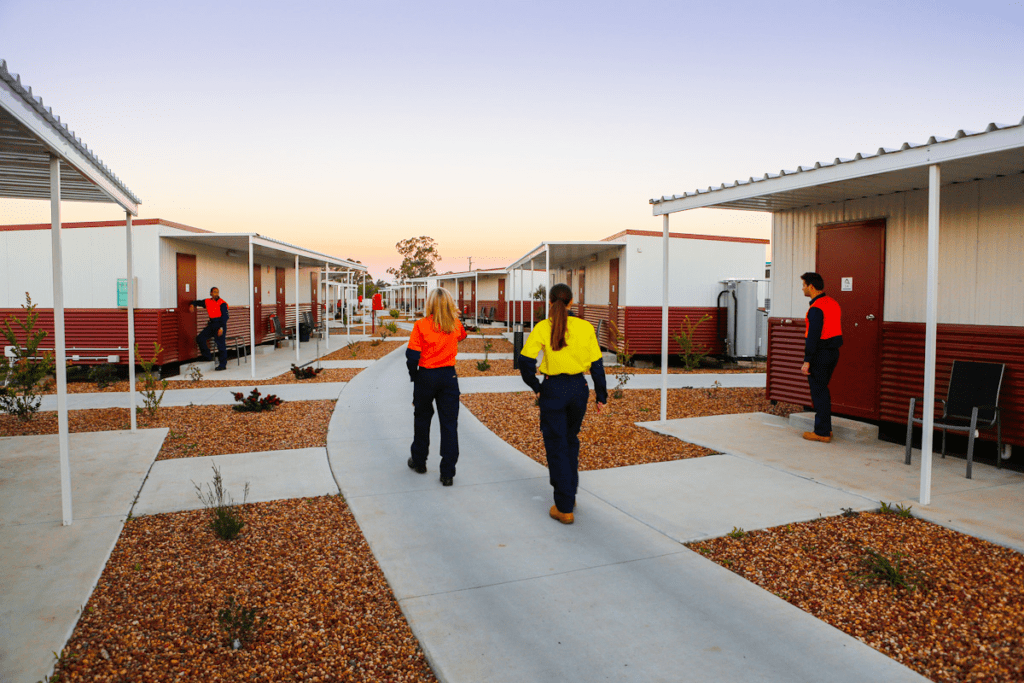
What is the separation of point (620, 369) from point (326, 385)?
6515 millimetres

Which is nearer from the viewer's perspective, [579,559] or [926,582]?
[926,582]

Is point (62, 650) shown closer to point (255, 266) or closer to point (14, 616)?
point (14, 616)

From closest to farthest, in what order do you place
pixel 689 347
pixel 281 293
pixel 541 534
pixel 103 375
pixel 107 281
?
pixel 541 534, pixel 103 375, pixel 107 281, pixel 689 347, pixel 281 293

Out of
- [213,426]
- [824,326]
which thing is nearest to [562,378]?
[824,326]

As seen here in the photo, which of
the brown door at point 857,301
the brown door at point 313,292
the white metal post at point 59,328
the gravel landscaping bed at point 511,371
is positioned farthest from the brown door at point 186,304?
the brown door at point 313,292

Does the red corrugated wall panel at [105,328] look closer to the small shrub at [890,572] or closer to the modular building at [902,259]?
the modular building at [902,259]

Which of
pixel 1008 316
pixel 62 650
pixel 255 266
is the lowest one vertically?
pixel 62 650

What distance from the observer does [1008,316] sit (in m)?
5.85

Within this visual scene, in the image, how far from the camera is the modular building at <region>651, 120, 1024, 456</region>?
5262 millimetres

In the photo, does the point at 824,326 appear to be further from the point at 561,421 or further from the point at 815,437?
the point at 561,421

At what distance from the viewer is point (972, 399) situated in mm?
5891

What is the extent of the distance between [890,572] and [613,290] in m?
13.2

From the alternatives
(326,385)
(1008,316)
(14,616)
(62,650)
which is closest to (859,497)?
(1008,316)

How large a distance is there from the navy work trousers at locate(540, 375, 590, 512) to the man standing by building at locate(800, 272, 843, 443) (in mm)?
3358
